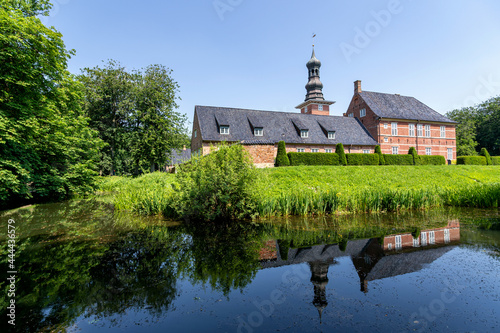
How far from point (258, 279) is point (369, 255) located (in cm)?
247

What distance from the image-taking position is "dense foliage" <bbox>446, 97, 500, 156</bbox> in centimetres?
4762

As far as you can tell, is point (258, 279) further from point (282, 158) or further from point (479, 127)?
point (479, 127)

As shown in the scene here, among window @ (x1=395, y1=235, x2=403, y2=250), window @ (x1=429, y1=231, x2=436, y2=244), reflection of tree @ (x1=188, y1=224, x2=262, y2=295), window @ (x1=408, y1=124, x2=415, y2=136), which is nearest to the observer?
reflection of tree @ (x1=188, y1=224, x2=262, y2=295)

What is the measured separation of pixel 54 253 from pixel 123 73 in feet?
105

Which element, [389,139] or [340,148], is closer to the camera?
[340,148]

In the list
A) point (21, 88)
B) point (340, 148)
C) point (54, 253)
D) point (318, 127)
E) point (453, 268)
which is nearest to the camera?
point (453, 268)

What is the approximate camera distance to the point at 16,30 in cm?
1115

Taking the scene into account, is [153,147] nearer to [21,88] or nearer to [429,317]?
[21,88]

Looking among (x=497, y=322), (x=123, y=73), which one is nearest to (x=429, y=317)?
(x=497, y=322)

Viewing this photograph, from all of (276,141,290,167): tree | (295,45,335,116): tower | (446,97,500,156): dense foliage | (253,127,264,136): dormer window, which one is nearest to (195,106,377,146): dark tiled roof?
(253,127,264,136): dormer window

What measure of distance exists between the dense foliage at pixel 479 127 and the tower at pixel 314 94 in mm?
26719

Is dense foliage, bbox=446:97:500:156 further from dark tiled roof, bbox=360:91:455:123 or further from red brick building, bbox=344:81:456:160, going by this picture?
dark tiled roof, bbox=360:91:455:123

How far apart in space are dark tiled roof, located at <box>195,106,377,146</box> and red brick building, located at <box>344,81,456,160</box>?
1.97 m

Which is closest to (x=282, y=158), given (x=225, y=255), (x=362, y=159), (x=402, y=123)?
(x=362, y=159)
